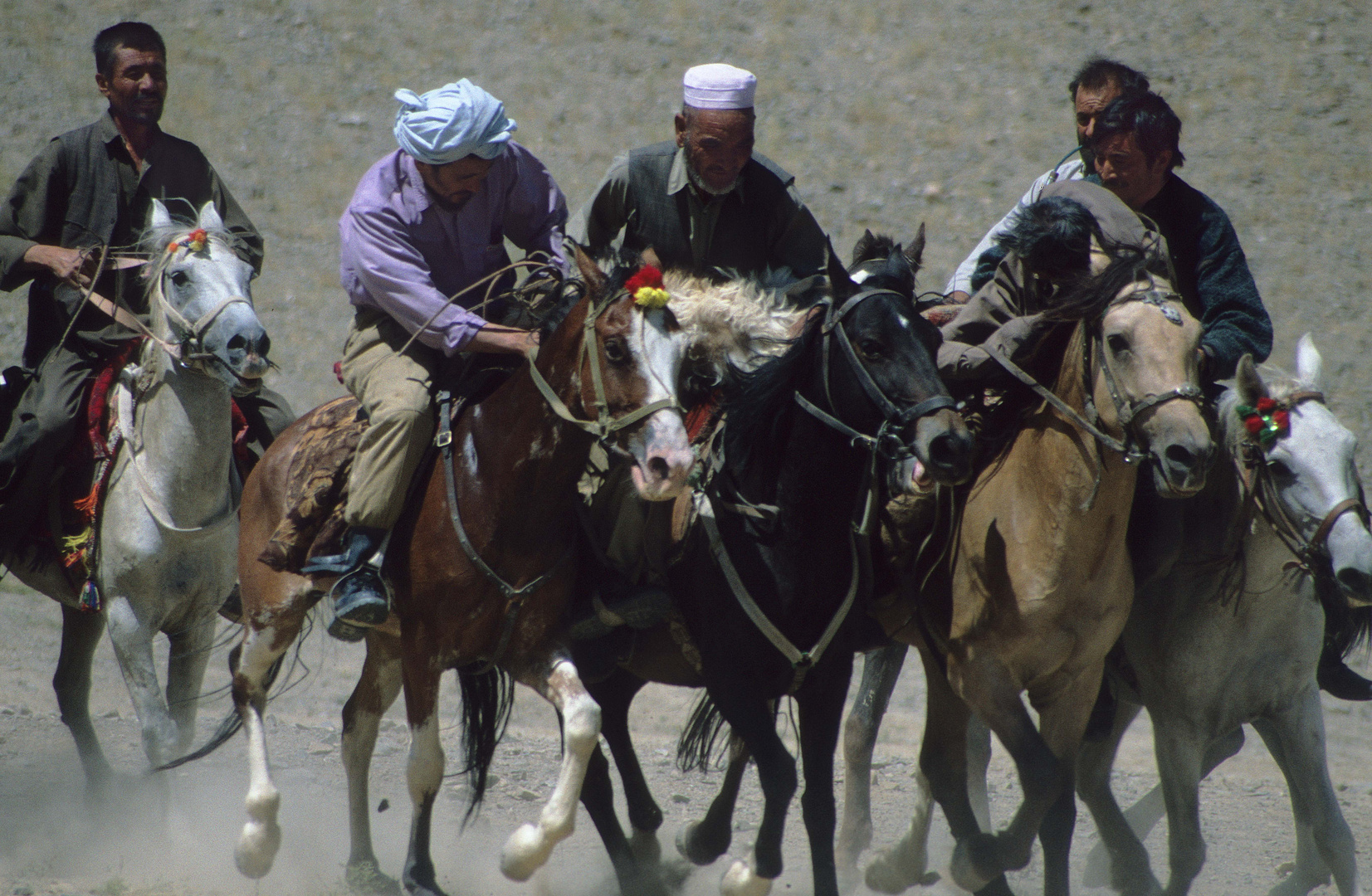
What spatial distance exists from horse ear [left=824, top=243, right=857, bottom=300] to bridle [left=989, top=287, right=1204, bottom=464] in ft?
1.85

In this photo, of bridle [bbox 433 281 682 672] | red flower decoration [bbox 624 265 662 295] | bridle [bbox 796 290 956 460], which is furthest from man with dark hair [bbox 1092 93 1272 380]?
bridle [bbox 433 281 682 672]

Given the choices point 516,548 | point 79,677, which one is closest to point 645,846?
point 516,548

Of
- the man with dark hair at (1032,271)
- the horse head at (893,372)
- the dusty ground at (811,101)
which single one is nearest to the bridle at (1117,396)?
the man with dark hair at (1032,271)

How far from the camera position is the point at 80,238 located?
592cm

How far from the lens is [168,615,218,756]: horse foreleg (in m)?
5.68

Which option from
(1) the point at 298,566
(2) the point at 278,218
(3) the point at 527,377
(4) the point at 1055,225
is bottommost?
(2) the point at 278,218

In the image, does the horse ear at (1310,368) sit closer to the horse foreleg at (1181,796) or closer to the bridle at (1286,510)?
the bridle at (1286,510)

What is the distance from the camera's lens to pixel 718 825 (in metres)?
4.96

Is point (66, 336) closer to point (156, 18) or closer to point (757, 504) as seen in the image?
point (757, 504)

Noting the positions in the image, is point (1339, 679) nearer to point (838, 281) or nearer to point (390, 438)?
point (838, 281)

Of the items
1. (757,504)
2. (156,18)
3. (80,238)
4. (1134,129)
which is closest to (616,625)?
(757,504)

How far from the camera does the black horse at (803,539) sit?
13.8 ft

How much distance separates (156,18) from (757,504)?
14.7 m

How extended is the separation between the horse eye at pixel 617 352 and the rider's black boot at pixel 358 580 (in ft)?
3.68
